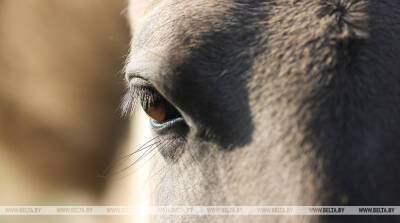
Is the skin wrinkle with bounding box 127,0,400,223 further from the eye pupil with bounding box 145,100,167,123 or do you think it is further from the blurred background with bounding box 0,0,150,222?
the blurred background with bounding box 0,0,150,222

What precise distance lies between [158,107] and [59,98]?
189cm

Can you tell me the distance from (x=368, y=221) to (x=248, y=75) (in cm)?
44

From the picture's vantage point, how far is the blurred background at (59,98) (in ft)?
11.6

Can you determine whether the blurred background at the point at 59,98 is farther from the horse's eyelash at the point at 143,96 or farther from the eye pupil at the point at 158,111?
the eye pupil at the point at 158,111

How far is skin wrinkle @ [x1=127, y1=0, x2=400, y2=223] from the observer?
4.85 feet

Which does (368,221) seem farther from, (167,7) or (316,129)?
(167,7)

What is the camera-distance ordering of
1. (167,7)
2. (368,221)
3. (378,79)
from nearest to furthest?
(368,221)
(378,79)
(167,7)

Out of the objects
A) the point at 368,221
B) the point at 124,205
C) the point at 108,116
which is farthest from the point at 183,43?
the point at 108,116

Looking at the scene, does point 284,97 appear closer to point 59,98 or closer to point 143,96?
point 143,96

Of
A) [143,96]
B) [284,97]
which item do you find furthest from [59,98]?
[284,97]

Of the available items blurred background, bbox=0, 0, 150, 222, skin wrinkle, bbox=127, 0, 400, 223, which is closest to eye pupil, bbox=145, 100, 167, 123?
skin wrinkle, bbox=127, 0, 400, 223

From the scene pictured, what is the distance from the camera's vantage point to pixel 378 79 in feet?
5.04

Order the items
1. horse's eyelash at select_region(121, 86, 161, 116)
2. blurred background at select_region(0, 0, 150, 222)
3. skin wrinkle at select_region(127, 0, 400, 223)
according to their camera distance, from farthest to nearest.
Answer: blurred background at select_region(0, 0, 150, 222) < horse's eyelash at select_region(121, 86, 161, 116) < skin wrinkle at select_region(127, 0, 400, 223)

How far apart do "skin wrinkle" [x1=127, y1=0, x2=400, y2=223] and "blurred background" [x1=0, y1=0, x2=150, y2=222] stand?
71.3 inches
